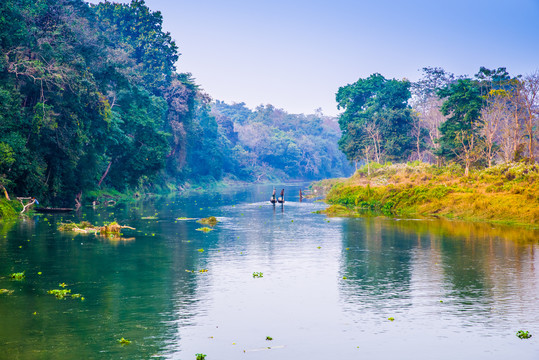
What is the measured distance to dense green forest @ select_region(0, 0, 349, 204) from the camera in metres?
35.8

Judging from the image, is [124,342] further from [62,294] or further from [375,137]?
[375,137]

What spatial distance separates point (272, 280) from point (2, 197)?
24.7m

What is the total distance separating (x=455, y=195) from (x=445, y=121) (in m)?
23.4

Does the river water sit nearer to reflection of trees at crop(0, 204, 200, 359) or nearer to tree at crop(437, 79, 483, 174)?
reflection of trees at crop(0, 204, 200, 359)

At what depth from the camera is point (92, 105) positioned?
44312 millimetres

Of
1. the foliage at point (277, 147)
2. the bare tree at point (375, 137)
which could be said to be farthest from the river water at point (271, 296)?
the foliage at point (277, 147)

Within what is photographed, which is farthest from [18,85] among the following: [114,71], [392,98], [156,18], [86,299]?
[392,98]

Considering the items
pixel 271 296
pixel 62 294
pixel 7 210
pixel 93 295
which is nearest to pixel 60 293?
pixel 62 294

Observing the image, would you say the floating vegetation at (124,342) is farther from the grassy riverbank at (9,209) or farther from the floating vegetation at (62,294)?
the grassy riverbank at (9,209)

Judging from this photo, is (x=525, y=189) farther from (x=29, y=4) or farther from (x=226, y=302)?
(x=29, y=4)

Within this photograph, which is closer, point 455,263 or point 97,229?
point 455,263

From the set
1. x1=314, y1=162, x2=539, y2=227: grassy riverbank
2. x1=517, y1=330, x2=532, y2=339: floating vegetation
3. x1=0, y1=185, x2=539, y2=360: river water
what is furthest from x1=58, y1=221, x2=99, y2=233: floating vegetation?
x1=517, y1=330, x2=532, y2=339: floating vegetation

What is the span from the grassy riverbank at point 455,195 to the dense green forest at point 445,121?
5274mm

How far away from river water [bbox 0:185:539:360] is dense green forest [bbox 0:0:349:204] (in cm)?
1032
